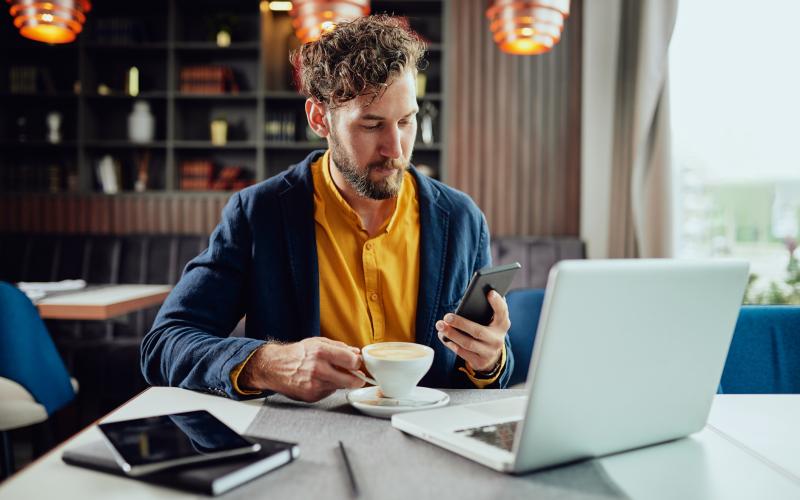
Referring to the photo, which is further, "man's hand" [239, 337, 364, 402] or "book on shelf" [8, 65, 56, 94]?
"book on shelf" [8, 65, 56, 94]

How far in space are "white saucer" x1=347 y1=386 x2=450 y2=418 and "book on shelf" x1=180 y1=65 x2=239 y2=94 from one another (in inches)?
147

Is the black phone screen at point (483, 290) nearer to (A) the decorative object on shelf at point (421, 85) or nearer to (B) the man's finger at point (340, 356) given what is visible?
(B) the man's finger at point (340, 356)

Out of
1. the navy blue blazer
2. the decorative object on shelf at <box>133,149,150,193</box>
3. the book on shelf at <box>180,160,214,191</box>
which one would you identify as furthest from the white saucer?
the decorative object on shelf at <box>133,149,150,193</box>

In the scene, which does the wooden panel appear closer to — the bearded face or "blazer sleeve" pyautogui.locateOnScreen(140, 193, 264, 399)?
the bearded face

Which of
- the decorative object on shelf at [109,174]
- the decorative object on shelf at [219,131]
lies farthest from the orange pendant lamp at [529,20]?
the decorative object on shelf at [109,174]

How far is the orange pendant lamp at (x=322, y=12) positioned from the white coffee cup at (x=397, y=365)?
1.83 metres

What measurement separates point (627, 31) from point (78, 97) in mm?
3566

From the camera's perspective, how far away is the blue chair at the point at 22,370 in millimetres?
2016

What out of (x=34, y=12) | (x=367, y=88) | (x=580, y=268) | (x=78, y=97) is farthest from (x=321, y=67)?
(x=78, y=97)

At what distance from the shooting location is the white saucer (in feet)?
3.13

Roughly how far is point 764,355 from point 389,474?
1.12 m

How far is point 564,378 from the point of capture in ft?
2.29

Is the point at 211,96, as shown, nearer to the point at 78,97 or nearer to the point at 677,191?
the point at 78,97

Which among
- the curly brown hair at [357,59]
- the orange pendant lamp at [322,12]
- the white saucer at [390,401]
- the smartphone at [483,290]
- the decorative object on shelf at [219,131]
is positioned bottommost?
the white saucer at [390,401]
